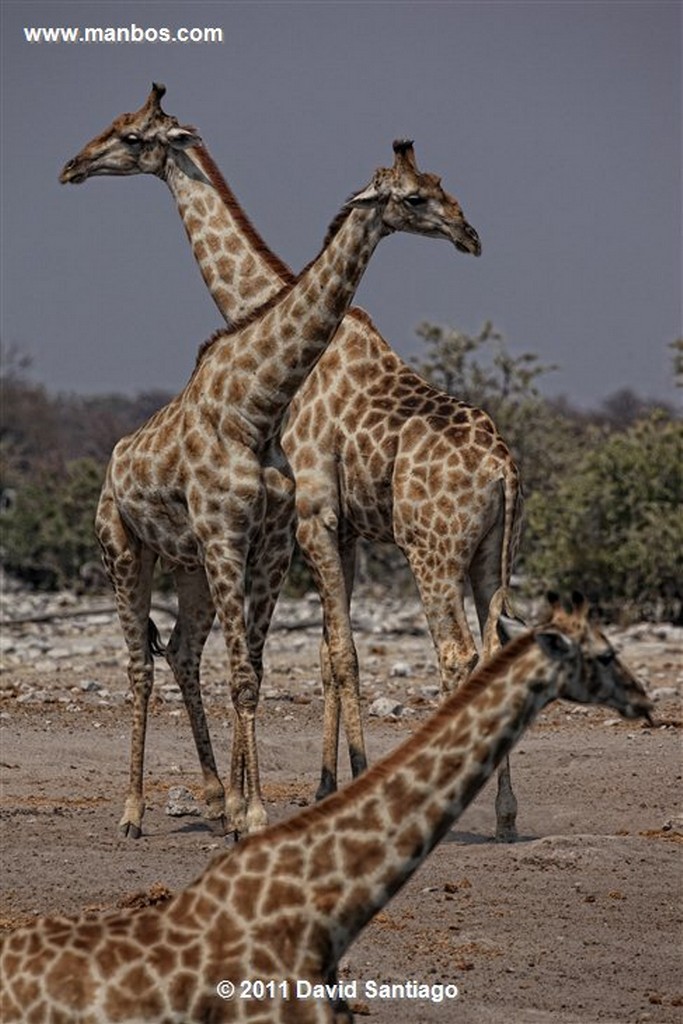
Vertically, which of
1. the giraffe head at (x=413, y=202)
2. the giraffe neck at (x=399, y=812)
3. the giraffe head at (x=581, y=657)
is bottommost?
the giraffe neck at (x=399, y=812)

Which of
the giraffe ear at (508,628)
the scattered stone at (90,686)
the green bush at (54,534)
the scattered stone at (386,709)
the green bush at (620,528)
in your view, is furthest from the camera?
the green bush at (54,534)

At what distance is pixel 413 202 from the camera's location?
30.3ft

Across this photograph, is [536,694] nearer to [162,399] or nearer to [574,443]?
[574,443]

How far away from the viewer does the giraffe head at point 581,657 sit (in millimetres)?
5598

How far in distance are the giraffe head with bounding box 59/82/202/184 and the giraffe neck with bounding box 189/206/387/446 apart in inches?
67.4

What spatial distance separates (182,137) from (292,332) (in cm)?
193

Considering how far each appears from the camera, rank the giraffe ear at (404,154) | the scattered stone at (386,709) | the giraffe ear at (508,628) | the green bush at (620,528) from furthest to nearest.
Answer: the green bush at (620,528) → the scattered stone at (386,709) → the giraffe ear at (404,154) → the giraffe ear at (508,628)

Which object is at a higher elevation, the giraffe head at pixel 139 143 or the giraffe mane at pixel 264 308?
the giraffe head at pixel 139 143

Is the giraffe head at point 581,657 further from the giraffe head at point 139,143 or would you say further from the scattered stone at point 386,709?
the scattered stone at point 386,709

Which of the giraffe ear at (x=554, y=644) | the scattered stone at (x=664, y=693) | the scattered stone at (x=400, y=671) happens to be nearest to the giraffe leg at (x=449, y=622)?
the giraffe ear at (x=554, y=644)

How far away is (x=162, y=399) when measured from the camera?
2333 inches

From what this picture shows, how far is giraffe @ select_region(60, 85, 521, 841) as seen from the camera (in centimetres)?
993

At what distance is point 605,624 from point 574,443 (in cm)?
598

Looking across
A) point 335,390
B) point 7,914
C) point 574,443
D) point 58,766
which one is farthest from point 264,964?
point 574,443
